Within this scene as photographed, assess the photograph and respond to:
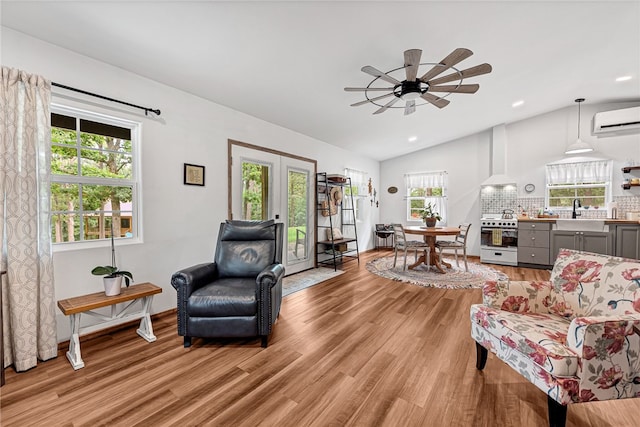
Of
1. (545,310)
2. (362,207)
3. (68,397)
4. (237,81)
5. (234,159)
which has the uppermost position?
(237,81)

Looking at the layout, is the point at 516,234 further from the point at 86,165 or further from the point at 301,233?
the point at 86,165

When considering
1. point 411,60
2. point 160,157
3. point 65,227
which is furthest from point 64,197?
point 411,60

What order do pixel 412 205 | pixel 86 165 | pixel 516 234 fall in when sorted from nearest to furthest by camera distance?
pixel 86 165 < pixel 516 234 < pixel 412 205

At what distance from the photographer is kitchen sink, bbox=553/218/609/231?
448cm

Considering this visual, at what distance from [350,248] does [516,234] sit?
3.34m

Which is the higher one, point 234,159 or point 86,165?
point 234,159

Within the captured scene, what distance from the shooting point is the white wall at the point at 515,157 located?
4836 mm

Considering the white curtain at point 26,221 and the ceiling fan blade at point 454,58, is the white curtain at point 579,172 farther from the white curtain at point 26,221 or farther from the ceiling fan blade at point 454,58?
the white curtain at point 26,221

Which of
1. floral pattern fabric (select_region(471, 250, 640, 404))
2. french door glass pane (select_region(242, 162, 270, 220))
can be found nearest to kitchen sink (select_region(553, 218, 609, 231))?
floral pattern fabric (select_region(471, 250, 640, 404))

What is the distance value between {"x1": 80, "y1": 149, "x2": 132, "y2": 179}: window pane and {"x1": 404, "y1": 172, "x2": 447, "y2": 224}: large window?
5833 millimetres

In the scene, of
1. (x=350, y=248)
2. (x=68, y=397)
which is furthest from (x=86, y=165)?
(x=350, y=248)

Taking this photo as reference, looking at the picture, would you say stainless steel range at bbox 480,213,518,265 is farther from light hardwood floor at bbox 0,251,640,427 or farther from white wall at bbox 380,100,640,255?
light hardwood floor at bbox 0,251,640,427

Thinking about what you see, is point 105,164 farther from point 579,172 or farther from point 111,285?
point 579,172

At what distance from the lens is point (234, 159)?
3625 millimetres
